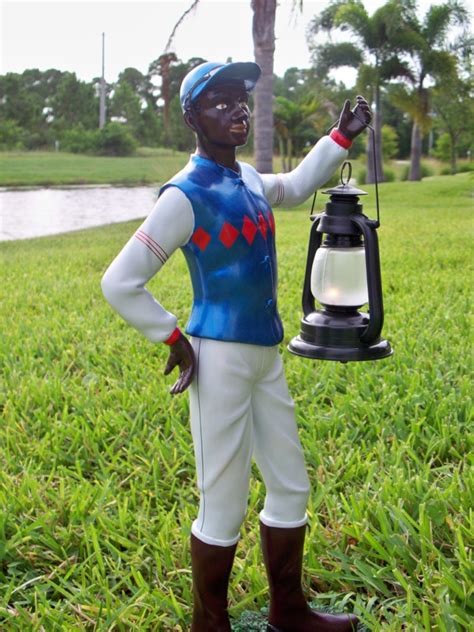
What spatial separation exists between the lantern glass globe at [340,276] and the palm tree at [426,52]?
60.5 feet

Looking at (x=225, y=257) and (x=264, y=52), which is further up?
(x=264, y=52)

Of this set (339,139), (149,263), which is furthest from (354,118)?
(149,263)

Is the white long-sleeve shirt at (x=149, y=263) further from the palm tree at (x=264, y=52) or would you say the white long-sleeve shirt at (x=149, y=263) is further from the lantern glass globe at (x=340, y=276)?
the palm tree at (x=264, y=52)

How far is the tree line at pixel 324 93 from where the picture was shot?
18.6m

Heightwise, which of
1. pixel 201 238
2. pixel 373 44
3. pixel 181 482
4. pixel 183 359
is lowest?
pixel 181 482

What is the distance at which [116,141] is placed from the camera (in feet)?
83.8

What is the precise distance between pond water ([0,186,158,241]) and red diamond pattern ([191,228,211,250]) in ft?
29.7

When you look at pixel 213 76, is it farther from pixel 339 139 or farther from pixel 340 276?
pixel 340 276

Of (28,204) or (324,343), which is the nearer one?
(324,343)

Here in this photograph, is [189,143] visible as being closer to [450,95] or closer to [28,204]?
[28,204]

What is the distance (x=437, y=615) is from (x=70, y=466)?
4.70 ft

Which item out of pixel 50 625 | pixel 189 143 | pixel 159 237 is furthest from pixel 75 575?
pixel 189 143

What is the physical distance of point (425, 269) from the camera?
5535 mm

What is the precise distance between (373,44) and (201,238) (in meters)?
18.9
